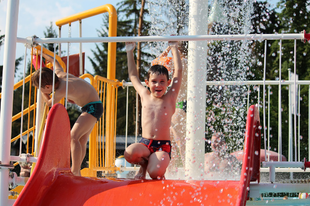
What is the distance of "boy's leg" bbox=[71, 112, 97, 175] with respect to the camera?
409 cm

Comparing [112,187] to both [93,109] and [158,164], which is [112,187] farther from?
[93,109]

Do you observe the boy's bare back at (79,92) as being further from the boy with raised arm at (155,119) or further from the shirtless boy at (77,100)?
the boy with raised arm at (155,119)

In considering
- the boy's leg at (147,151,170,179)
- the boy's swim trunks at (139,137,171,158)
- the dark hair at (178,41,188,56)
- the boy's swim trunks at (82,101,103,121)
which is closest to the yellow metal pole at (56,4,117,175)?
the boy's swim trunks at (82,101,103,121)

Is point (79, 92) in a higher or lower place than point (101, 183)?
higher

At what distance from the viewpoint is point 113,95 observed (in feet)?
18.5

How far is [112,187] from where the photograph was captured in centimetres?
292

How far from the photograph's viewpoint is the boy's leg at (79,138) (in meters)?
4.09

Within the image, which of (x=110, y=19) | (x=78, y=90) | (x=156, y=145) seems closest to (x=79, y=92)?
(x=78, y=90)

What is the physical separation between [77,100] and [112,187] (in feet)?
5.96

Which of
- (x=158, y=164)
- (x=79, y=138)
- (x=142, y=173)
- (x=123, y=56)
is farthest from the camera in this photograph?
(x=123, y=56)

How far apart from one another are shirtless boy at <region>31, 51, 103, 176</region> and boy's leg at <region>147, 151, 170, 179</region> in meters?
1.03

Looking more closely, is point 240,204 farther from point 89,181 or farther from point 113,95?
point 113,95

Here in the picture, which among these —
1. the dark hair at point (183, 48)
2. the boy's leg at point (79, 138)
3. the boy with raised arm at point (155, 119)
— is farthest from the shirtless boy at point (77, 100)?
the dark hair at point (183, 48)

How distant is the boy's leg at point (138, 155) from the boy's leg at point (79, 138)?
0.81 m
